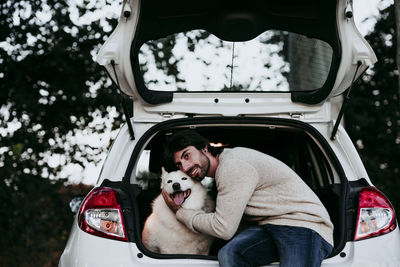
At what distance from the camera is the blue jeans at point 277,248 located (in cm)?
260

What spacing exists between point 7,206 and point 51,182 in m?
0.79

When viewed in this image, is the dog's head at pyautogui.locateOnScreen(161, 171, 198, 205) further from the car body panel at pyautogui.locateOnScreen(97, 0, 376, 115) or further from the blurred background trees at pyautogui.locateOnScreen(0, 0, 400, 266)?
the blurred background trees at pyautogui.locateOnScreen(0, 0, 400, 266)

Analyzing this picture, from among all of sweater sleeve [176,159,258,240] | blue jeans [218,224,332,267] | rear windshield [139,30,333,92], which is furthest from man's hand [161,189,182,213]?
rear windshield [139,30,333,92]

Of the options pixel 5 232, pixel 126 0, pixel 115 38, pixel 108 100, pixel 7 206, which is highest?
pixel 126 0

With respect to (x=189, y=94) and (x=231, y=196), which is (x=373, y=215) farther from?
(x=189, y=94)

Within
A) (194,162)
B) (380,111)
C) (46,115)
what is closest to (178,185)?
(194,162)

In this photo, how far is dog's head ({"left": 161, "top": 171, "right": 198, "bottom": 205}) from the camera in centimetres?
325

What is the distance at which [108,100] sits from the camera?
7.48 m

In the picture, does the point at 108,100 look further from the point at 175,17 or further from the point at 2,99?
the point at 175,17

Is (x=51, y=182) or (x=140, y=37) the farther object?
(x=51, y=182)

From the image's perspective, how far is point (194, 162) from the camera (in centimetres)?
305

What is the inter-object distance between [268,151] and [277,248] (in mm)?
1847

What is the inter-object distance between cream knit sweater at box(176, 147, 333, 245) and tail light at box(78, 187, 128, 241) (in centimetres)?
45

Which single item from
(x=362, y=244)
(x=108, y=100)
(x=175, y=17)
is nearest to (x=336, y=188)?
(x=362, y=244)
